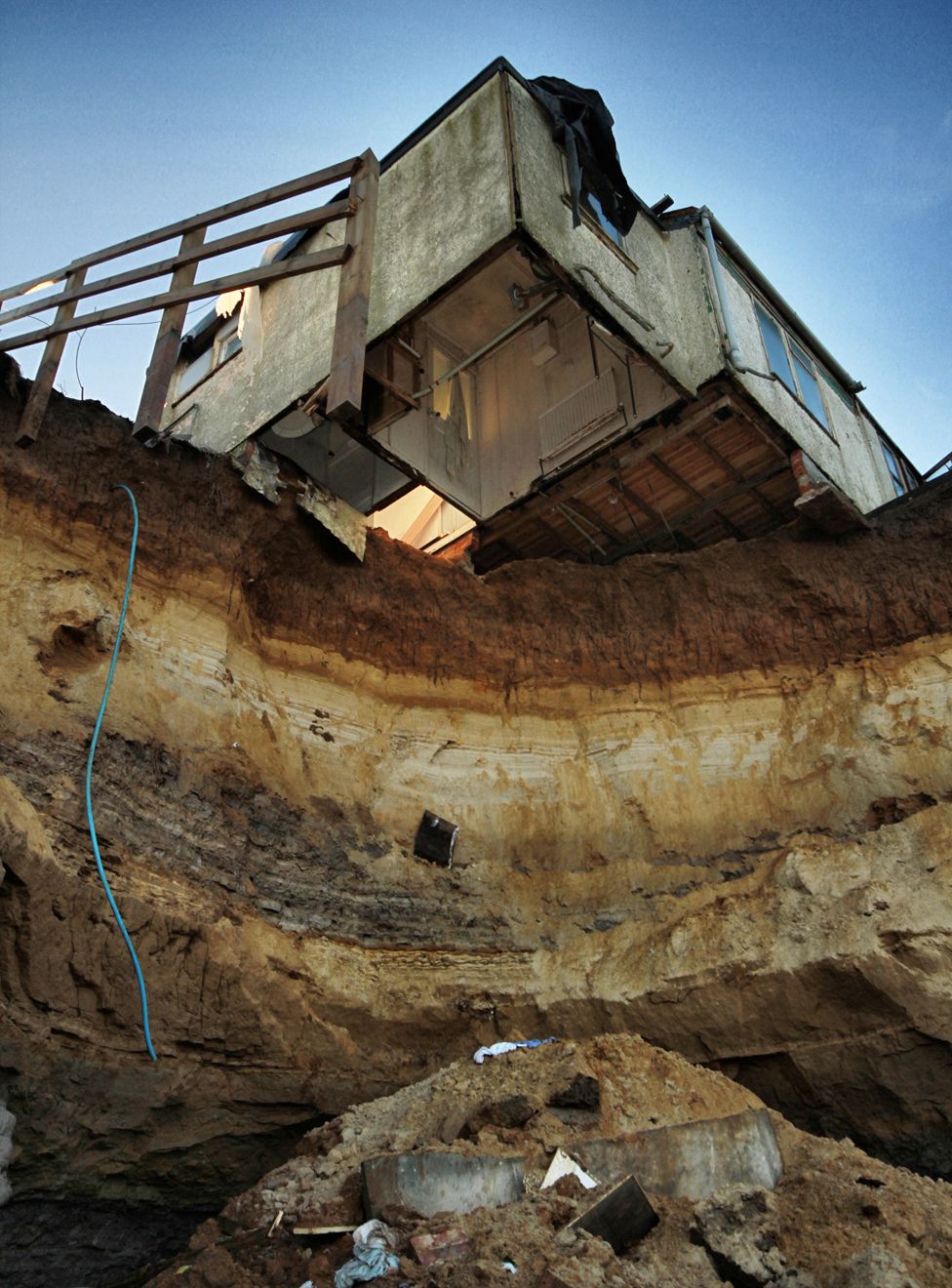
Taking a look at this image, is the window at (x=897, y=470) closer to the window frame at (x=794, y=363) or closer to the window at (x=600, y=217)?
the window frame at (x=794, y=363)

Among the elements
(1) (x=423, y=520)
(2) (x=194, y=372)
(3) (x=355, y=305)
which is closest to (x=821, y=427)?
(1) (x=423, y=520)

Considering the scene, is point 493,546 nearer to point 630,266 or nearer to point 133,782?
point 630,266

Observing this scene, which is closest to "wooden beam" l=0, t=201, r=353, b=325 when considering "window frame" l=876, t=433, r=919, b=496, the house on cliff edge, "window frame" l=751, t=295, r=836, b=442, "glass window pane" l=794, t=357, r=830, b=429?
the house on cliff edge

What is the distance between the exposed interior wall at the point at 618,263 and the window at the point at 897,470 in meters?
5.47

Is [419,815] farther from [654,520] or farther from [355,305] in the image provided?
[654,520]

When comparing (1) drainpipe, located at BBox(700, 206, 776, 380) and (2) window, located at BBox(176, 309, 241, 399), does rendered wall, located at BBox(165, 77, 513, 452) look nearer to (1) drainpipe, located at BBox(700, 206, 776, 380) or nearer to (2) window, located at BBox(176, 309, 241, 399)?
(2) window, located at BBox(176, 309, 241, 399)

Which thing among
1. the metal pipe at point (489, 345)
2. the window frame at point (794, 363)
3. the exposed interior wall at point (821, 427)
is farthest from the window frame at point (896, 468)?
the metal pipe at point (489, 345)

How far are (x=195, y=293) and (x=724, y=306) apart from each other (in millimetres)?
6965

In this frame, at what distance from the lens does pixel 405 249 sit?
1130 cm

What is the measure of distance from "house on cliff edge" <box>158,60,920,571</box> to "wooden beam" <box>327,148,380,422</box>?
192 centimetres

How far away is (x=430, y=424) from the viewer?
516 inches

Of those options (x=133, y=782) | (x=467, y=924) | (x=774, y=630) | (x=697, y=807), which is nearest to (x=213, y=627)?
(x=133, y=782)

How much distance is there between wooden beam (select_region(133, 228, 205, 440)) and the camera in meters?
8.00

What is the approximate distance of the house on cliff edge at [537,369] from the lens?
1091 cm
